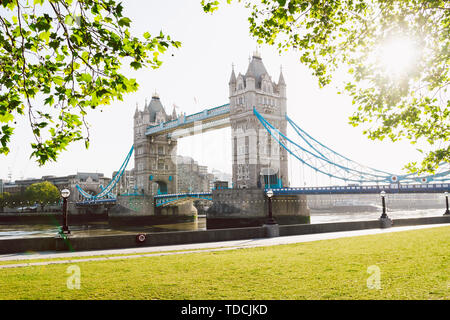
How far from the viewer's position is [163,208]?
2498 inches

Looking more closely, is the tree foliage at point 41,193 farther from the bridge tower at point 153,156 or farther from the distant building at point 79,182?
the bridge tower at point 153,156

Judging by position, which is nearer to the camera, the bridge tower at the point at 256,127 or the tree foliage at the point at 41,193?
the bridge tower at the point at 256,127

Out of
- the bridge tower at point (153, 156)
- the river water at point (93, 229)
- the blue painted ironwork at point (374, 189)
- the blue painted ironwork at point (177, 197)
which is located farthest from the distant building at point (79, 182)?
the blue painted ironwork at point (374, 189)

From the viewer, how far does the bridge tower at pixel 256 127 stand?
163ft

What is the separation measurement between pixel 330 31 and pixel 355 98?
5.22ft

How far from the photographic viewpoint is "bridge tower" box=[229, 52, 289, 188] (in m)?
49.6

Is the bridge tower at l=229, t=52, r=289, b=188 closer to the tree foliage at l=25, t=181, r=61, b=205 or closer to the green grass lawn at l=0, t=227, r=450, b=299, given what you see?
the green grass lawn at l=0, t=227, r=450, b=299

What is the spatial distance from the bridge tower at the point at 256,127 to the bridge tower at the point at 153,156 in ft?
88.1

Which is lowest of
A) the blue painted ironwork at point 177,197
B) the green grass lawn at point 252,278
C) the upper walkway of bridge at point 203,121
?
the green grass lawn at point 252,278

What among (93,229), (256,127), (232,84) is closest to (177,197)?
(93,229)

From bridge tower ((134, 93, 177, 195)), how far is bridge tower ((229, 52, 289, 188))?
26.9 metres

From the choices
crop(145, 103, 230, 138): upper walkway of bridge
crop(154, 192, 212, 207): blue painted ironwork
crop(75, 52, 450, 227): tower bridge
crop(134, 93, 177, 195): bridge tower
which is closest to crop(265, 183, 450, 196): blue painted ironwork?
crop(75, 52, 450, 227): tower bridge

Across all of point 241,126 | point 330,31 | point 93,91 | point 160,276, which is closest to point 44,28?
point 93,91
